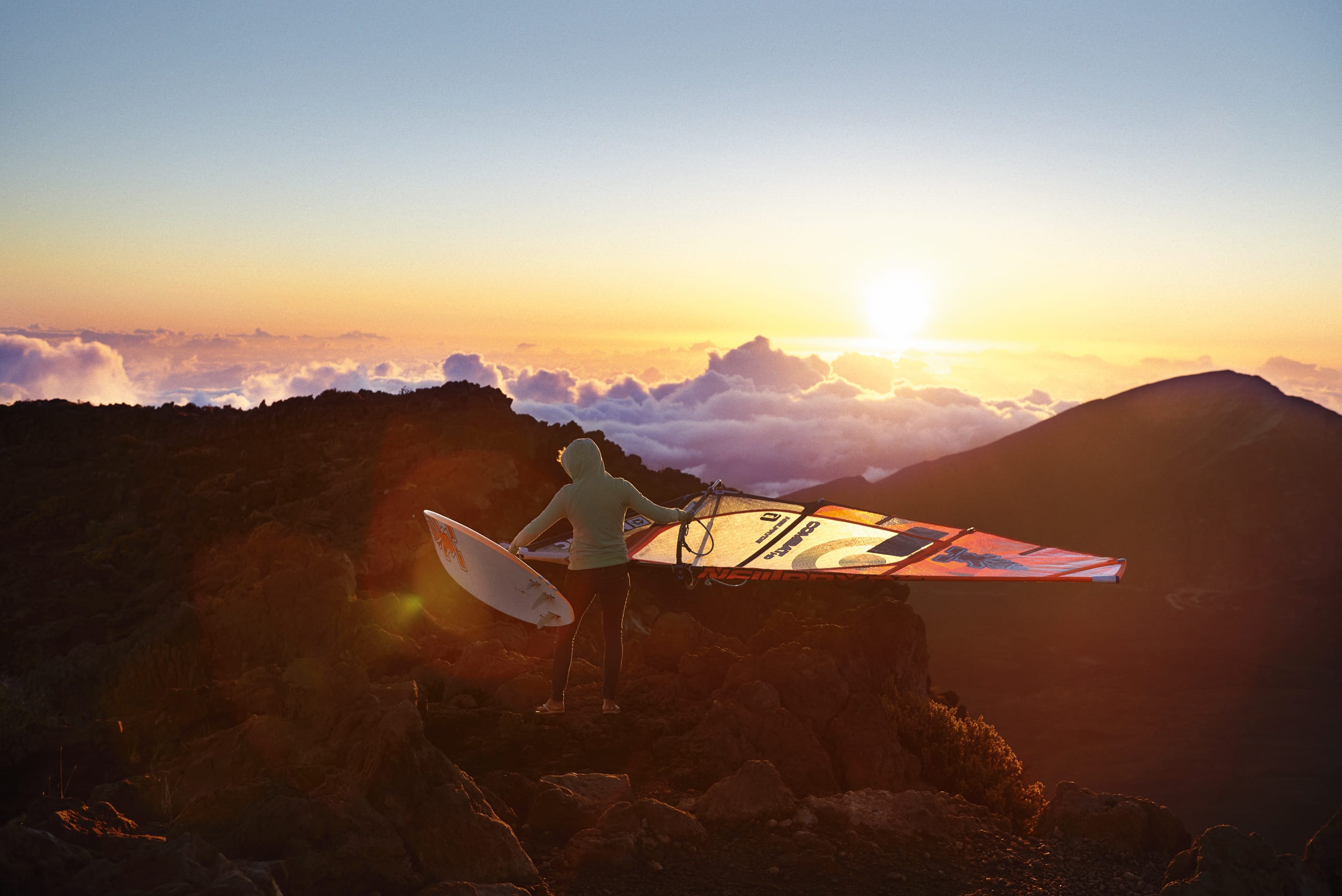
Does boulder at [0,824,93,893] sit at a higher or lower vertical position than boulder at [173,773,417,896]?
higher

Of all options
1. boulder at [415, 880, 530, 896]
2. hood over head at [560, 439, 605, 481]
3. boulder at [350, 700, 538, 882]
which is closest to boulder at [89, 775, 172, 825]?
boulder at [350, 700, 538, 882]

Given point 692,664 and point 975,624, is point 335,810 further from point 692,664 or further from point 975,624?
point 975,624

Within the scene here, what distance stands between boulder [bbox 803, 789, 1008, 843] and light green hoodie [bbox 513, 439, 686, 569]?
8.20ft

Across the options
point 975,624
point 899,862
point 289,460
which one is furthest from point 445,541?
Answer: point 975,624

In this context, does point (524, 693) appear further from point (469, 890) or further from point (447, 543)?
point (469, 890)

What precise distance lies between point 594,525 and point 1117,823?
4592 mm

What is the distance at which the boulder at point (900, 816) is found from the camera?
600cm

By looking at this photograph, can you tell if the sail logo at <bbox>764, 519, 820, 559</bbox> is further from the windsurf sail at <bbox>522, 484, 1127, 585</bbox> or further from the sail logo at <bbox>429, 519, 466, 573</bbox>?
the sail logo at <bbox>429, 519, 466, 573</bbox>

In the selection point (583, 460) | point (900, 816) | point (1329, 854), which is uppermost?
point (583, 460)

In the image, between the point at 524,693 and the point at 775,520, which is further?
the point at 775,520

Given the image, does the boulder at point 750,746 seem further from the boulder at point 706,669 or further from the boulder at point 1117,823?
the boulder at point 1117,823

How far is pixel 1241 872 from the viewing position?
190 inches

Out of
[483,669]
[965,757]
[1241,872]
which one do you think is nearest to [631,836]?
[1241,872]

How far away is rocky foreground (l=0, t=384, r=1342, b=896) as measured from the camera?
4711mm
